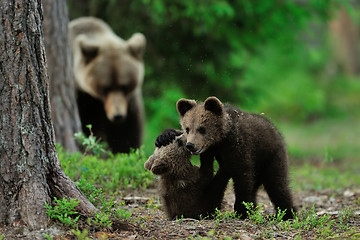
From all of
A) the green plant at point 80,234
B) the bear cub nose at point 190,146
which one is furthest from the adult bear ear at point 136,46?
the green plant at point 80,234

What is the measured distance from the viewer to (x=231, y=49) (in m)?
11.1

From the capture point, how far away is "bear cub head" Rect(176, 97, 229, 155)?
438 cm

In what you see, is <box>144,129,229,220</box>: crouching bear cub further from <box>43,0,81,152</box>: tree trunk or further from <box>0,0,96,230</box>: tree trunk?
<box>43,0,81,152</box>: tree trunk

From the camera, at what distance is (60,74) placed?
7285mm

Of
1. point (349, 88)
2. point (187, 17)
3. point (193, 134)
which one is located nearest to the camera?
point (193, 134)

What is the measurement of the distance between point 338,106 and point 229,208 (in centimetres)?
1558

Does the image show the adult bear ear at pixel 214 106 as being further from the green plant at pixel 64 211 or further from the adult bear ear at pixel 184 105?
the green plant at pixel 64 211

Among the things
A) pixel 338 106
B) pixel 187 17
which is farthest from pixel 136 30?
pixel 338 106

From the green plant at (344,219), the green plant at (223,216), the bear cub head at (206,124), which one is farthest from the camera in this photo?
the bear cub head at (206,124)

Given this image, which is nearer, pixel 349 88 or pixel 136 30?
pixel 136 30

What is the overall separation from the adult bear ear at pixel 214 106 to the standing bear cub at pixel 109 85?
3.90 metres

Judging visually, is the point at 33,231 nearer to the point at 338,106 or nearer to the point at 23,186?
the point at 23,186

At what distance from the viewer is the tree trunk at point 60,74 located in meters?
7.13

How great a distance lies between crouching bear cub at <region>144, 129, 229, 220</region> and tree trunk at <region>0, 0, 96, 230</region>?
3.83ft
